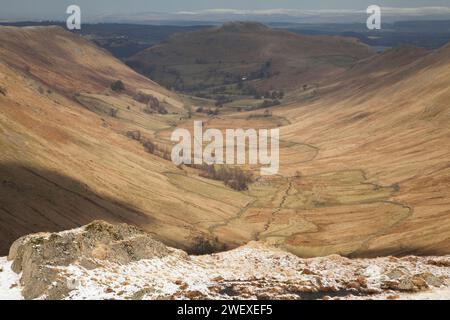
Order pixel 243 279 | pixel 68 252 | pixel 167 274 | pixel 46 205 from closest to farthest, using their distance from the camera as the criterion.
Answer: pixel 68 252, pixel 243 279, pixel 167 274, pixel 46 205

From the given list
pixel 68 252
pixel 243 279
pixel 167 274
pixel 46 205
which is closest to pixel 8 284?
pixel 68 252

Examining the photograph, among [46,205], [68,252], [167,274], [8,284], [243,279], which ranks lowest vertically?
[46,205]

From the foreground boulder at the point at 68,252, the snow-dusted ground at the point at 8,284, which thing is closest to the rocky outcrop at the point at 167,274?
the foreground boulder at the point at 68,252

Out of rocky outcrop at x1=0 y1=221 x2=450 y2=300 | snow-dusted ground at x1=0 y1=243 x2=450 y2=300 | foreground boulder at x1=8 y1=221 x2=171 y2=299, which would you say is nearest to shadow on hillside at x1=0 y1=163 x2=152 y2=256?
foreground boulder at x1=8 y1=221 x2=171 y2=299

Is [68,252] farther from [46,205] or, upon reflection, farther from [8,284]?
[46,205]

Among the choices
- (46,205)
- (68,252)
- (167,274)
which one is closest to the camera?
(68,252)
